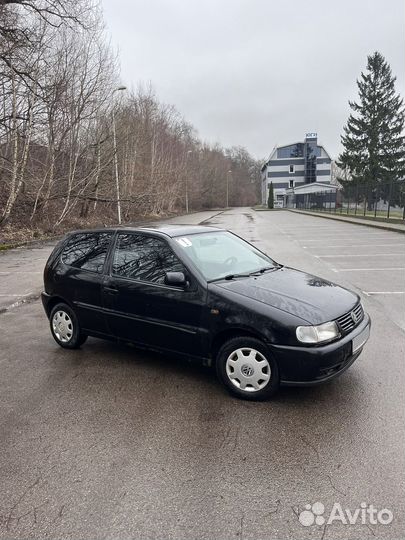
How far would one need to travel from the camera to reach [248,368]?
3691 mm

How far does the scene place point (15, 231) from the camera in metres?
20.2

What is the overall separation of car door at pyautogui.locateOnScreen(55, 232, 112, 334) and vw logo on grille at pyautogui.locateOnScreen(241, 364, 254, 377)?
6.01 feet

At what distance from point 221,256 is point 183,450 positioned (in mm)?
2249

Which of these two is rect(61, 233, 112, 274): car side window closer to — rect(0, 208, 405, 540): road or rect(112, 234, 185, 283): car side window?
rect(112, 234, 185, 283): car side window

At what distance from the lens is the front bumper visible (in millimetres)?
3444

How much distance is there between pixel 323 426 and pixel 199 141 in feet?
287

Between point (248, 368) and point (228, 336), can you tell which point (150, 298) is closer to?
point (228, 336)

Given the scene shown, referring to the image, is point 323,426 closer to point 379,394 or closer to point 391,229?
point 379,394

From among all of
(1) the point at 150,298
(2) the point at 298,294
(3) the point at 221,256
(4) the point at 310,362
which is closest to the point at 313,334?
(4) the point at 310,362

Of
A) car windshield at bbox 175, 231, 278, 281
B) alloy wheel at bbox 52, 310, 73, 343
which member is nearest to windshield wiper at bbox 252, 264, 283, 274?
car windshield at bbox 175, 231, 278, 281

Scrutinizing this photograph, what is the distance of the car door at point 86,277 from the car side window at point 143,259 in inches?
9.8

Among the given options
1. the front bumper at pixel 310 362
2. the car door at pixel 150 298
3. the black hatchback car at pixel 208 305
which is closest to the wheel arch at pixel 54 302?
the black hatchback car at pixel 208 305

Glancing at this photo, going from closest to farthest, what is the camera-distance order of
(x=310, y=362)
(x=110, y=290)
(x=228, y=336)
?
(x=310, y=362)
(x=228, y=336)
(x=110, y=290)

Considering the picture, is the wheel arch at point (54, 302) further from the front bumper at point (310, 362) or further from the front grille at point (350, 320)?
the front grille at point (350, 320)
